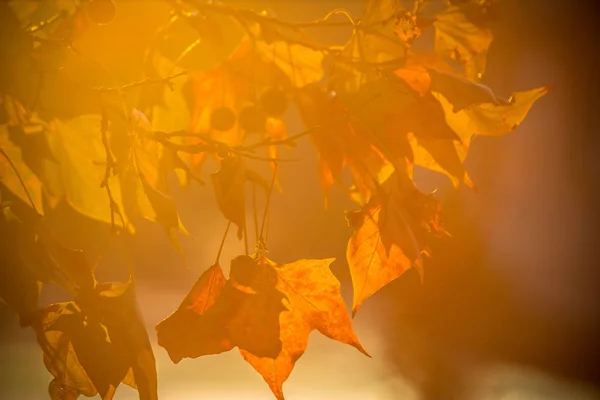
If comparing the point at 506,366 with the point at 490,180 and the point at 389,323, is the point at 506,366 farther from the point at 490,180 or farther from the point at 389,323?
the point at 490,180

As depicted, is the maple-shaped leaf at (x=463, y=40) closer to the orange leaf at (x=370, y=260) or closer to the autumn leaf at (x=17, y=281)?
the orange leaf at (x=370, y=260)

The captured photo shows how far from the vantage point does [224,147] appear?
332 mm

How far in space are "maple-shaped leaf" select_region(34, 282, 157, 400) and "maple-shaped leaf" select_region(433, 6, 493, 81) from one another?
A: 27 centimetres

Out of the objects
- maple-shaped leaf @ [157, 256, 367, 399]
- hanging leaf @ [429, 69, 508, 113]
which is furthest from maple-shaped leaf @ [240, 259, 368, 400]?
hanging leaf @ [429, 69, 508, 113]

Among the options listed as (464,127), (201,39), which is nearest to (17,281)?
(201,39)

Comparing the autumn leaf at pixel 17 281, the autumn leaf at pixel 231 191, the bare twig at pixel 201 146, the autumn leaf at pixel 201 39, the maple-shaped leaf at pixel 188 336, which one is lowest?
the maple-shaped leaf at pixel 188 336

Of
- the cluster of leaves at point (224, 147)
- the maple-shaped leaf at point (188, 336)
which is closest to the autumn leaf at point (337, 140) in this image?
the cluster of leaves at point (224, 147)

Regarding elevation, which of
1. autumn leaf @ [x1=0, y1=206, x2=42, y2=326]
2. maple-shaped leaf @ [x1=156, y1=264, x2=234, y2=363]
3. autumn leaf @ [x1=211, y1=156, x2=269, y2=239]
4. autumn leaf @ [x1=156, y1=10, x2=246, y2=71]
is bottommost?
maple-shaped leaf @ [x1=156, y1=264, x2=234, y2=363]

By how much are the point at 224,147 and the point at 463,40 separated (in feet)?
0.62

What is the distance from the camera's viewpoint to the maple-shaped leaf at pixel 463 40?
1.27 feet

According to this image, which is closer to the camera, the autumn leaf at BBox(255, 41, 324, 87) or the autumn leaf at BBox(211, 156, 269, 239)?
the autumn leaf at BBox(211, 156, 269, 239)

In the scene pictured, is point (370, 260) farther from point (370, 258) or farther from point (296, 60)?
point (296, 60)

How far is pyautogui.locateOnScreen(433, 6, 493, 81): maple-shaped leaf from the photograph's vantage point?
1.27ft

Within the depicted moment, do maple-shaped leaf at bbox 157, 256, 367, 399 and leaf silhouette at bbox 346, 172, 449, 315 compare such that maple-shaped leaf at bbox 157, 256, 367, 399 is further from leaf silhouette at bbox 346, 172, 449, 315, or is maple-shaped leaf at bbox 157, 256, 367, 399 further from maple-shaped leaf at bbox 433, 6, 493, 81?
maple-shaped leaf at bbox 433, 6, 493, 81
